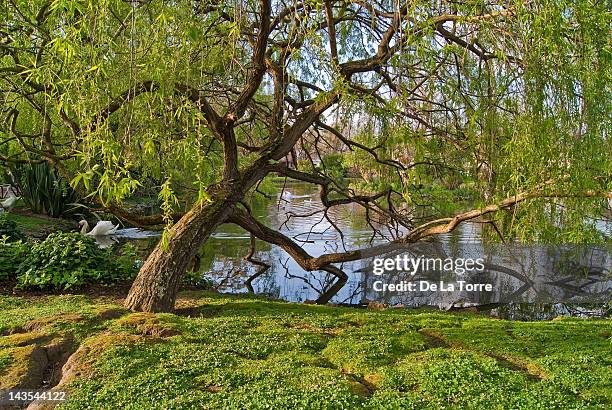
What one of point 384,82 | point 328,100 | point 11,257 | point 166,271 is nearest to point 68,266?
point 11,257

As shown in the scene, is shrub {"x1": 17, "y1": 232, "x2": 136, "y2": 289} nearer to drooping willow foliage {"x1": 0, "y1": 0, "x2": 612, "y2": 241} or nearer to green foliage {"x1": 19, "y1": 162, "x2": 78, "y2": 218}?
drooping willow foliage {"x1": 0, "y1": 0, "x2": 612, "y2": 241}

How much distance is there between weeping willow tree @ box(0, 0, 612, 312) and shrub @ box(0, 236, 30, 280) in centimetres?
108

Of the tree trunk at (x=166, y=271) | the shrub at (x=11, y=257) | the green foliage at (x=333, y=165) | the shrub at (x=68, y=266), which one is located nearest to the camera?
the tree trunk at (x=166, y=271)

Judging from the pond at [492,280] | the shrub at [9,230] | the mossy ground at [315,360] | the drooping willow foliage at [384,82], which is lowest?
the mossy ground at [315,360]

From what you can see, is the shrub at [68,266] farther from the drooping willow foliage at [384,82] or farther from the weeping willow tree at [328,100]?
the drooping willow foliage at [384,82]

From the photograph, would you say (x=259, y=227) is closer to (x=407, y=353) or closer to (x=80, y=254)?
(x=80, y=254)

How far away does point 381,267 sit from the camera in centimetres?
702

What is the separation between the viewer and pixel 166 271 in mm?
4160

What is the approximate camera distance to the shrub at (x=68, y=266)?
16.3ft

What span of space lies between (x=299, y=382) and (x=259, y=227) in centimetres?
304

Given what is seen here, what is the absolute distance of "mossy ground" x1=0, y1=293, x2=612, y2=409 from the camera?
263 cm

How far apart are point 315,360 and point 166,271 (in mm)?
1577

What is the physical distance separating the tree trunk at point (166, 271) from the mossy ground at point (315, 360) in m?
0.20

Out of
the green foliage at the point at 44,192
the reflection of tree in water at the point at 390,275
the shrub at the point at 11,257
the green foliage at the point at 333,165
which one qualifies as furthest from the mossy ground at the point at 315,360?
the green foliage at the point at 44,192
